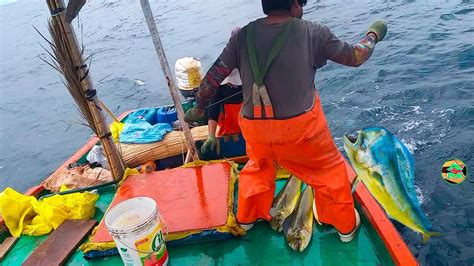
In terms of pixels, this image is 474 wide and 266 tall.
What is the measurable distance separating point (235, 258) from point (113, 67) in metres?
16.1

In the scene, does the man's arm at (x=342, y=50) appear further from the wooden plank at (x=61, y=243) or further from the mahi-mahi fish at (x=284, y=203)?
the wooden plank at (x=61, y=243)

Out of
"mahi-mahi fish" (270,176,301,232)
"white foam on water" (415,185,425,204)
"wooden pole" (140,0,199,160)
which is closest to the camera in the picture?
"mahi-mahi fish" (270,176,301,232)

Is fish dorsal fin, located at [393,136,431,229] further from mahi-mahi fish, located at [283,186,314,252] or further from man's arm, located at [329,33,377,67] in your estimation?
mahi-mahi fish, located at [283,186,314,252]

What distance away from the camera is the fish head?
305cm

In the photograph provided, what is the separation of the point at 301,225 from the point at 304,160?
0.74 m

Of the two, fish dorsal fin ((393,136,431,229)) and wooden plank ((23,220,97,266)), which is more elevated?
fish dorsal fin ((393,136,431,229))

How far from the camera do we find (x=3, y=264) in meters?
3.76

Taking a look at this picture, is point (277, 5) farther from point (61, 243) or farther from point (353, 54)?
point (61, 243)

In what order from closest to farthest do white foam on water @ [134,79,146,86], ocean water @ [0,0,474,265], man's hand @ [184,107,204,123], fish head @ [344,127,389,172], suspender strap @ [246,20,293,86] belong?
suspender strap @ [246,20,293,86] → fish head @ [344,127,389,172] → man's hand @ [184,107,204,123] → ocean water @ [0,0,474,265] → white foam on water @ [134,79,146,86]

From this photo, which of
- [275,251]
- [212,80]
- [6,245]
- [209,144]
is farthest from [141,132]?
[275,251]

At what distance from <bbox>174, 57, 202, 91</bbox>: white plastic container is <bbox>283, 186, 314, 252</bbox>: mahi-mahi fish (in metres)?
2.58

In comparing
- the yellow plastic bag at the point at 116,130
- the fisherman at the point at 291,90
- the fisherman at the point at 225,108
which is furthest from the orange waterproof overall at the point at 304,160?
the yellow plastic bag at the point at 116,130

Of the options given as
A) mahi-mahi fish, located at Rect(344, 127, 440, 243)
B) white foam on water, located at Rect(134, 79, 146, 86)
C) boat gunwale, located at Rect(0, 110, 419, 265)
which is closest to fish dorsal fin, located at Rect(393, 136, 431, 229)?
mahi-mahi fish, located at Rect(344, 127, 440, 243)

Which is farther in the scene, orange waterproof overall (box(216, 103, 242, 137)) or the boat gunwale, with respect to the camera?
orange waterproof overall (box(216, 103, 242, 137))
